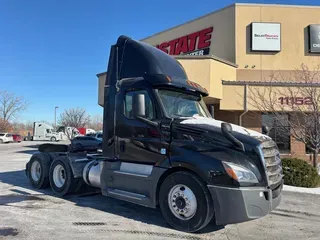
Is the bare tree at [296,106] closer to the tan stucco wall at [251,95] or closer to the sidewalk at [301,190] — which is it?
the tan stucco wall at [251,95]

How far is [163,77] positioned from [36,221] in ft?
11.7

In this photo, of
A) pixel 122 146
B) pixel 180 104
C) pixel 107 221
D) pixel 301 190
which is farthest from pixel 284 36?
pixel 107 221

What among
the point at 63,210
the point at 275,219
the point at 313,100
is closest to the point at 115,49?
the point at 63,210

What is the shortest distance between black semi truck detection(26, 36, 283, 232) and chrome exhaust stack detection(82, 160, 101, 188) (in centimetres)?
2

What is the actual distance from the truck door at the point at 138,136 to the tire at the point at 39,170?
3.21 m

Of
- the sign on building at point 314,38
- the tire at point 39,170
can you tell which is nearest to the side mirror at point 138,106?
the tire at point 39,170

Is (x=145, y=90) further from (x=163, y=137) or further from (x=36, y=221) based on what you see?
(x=36, y=221)

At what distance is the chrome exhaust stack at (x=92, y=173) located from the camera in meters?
7.19

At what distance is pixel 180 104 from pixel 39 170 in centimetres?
503

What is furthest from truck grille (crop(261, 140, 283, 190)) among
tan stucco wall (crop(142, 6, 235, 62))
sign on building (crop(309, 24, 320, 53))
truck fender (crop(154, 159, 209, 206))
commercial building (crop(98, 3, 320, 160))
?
sign on building (crop(309, 24, 320, 53))

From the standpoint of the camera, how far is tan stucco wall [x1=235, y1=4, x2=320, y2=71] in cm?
1961

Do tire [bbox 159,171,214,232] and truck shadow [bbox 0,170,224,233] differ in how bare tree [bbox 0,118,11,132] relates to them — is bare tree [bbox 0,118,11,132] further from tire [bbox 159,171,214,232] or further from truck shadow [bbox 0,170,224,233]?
tire [bbox 159,171,214,232]

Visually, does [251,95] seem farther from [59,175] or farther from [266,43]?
[59,175]

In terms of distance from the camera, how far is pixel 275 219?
646 cm
